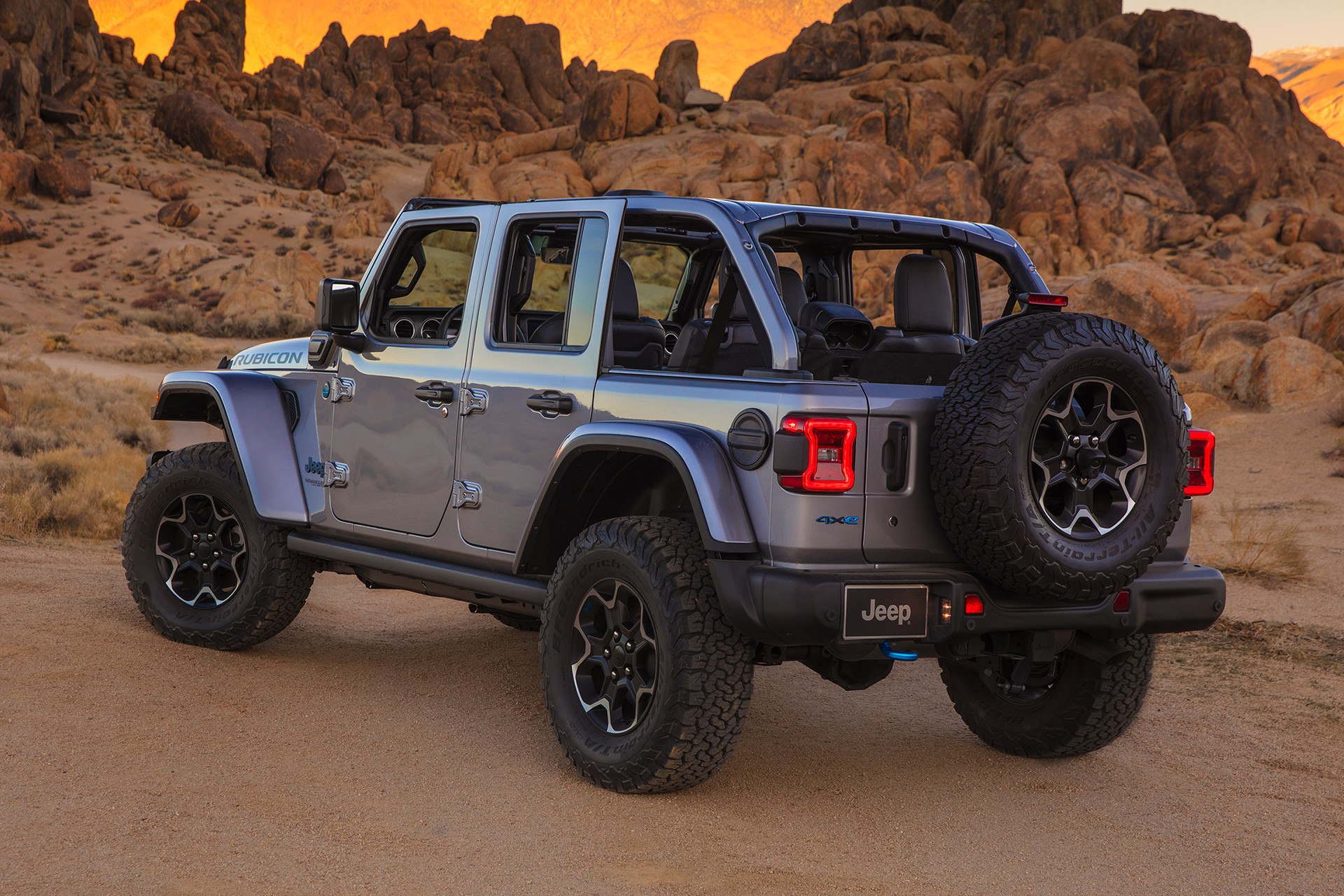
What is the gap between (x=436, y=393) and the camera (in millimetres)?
4801

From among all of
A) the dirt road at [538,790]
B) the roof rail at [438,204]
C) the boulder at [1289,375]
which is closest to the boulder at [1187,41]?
the boulder at [1289,375]

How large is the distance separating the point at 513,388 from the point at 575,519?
573 millimetres

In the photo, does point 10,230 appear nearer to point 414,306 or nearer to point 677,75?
point 677,75

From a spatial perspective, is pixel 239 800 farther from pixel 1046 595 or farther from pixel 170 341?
pixel 170 341

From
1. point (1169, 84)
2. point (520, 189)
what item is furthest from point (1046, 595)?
point (1169, 84)

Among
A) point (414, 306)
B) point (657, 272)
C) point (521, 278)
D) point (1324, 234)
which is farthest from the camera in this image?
point (1324, 234)

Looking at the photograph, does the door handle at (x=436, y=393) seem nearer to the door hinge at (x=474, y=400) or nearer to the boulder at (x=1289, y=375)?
the door hinge at (x=474, y=400)

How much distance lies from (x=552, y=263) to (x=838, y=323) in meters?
1.58

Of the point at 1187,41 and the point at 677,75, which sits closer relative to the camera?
the point at 677,75

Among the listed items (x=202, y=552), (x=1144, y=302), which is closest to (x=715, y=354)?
(x=202, y=552)

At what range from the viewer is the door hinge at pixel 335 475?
5.31 metres

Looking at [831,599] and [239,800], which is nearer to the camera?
[831,599]

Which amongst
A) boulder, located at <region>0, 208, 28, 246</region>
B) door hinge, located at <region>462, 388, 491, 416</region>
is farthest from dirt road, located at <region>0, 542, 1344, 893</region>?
boulder, located at <region>0, 208, 28, 246</region>

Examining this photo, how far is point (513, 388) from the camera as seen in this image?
4.55m
